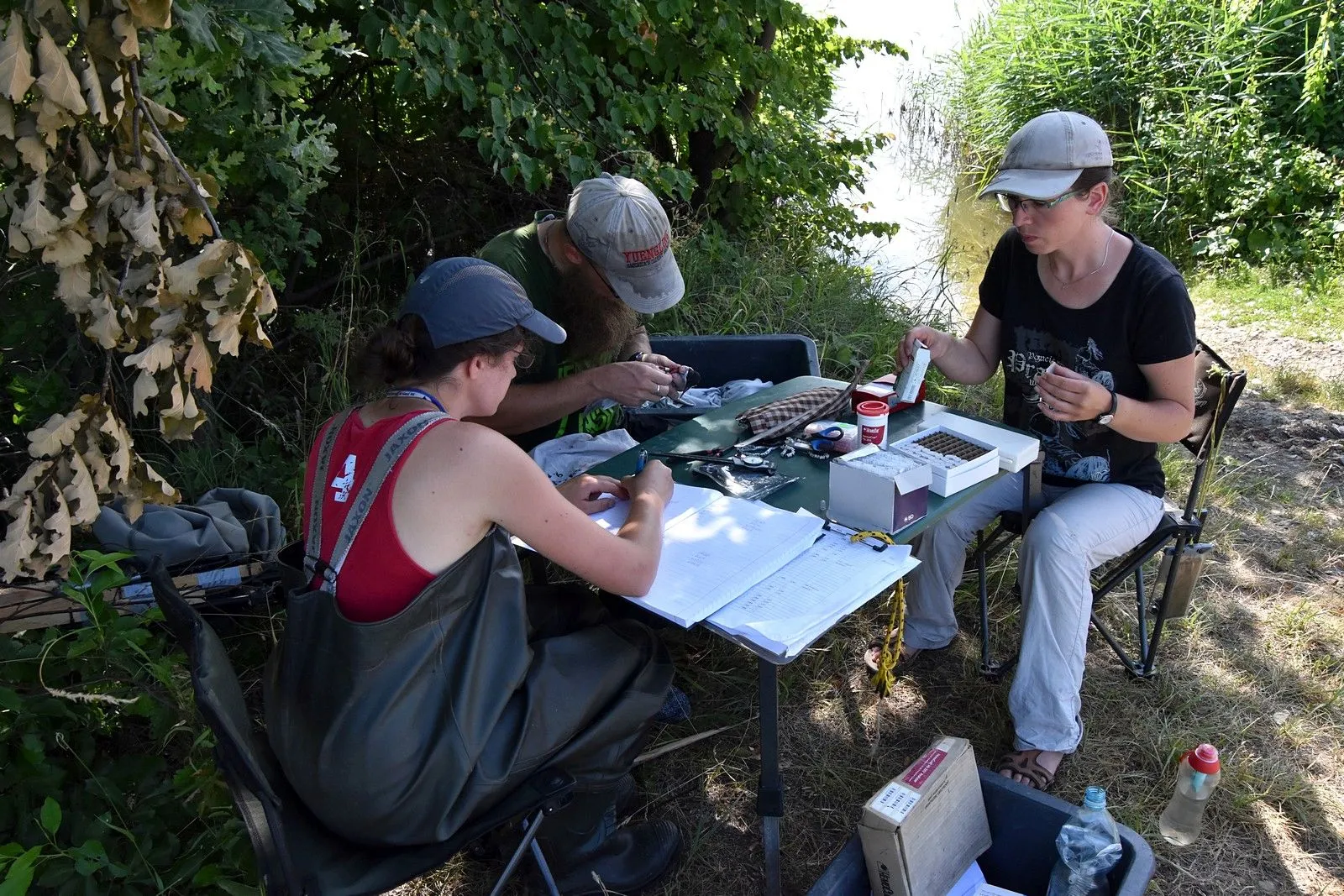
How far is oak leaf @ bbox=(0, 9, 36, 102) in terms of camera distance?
1574 mm

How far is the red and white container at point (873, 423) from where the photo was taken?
2354 mm

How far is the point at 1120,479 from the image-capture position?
2.67m

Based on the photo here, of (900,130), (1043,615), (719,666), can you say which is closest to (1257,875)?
(1043,615)

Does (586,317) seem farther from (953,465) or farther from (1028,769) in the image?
(1028,769)

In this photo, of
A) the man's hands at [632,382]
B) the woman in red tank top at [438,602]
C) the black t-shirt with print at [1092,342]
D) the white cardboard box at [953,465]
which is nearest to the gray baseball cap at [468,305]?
the woman in red tank top at [438,602]

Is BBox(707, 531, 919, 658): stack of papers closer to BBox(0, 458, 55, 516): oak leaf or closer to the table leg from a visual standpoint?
the table leg

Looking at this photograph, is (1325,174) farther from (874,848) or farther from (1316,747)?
(874,848)

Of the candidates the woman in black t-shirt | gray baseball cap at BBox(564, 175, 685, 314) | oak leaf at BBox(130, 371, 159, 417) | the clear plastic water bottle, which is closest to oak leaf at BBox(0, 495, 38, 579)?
oak leaf at BBox(130, 371, 159, 417)

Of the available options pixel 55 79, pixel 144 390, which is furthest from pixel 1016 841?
pixel 55 79

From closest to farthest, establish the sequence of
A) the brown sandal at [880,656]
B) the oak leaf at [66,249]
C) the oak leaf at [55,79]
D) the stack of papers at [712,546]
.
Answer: the oak leaf at [55,79] → the oak leaf at [66,249] → the stack of papers at [712,546] → the brown sandal at [880,656]

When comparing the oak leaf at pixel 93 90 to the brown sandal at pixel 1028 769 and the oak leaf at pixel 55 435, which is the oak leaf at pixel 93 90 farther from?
the brown sandal at pixel 1028 769

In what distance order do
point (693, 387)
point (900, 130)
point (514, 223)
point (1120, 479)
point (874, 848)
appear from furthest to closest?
point (900, 130)
point (514, 223)
point (693, 387)
point (1120, 479)
point (874, 848)

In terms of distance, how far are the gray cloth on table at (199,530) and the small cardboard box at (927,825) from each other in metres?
1.95

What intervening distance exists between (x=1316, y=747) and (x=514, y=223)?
393 cm
